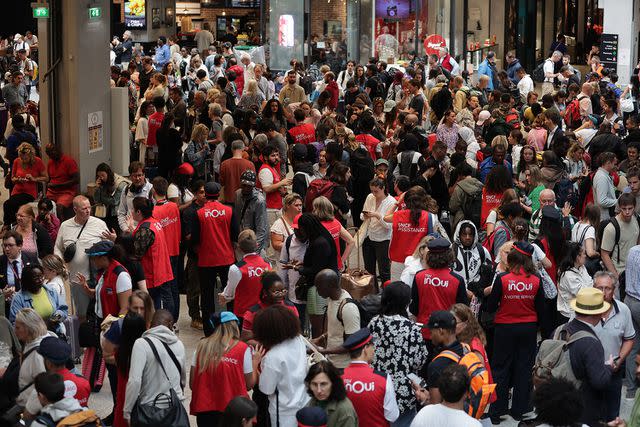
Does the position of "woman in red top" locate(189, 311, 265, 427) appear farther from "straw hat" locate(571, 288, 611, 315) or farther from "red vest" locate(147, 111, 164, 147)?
"red vest" locate(147, 111, 164, 147)

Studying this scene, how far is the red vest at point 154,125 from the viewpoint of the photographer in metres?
18.2

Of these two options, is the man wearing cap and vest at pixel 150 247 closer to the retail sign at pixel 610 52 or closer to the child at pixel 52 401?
the child at pixel 52 401

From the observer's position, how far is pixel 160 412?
26.1ft

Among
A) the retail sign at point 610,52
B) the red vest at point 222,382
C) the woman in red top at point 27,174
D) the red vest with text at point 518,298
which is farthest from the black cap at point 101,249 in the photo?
the retail sign at point 610,52

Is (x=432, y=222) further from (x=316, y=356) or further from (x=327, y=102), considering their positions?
(x=327, y=102)

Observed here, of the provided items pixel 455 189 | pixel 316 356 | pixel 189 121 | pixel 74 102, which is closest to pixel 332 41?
pixel 189 121

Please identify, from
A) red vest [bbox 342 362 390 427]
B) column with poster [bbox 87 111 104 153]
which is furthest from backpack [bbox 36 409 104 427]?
column with poster [bbox 87 111 104 153]

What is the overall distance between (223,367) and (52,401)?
4.06ft

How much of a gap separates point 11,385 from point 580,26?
44.1 m

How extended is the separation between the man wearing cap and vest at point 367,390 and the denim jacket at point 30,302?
10.9 feet

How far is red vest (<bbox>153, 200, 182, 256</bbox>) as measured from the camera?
11773 millimetres

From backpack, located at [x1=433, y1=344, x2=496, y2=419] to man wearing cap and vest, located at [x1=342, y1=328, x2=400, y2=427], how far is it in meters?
0.49

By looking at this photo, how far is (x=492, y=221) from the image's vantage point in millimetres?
12086

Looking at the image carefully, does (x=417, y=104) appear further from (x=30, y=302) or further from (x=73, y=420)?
(x=73, y=420)
